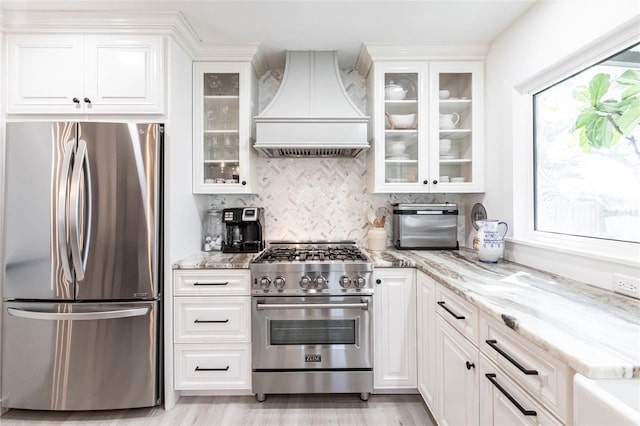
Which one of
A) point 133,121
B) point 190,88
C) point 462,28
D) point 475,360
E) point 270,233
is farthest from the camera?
point 270,233

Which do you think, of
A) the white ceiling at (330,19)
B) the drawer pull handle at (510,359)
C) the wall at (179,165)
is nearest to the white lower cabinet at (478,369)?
the drawer pull handle at (510,359)

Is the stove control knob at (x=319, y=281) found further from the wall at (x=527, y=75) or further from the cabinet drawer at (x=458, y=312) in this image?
the wall at (x=527, y=75)

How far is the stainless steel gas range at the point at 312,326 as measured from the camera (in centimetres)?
197

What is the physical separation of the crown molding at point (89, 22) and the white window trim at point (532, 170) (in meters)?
2.31

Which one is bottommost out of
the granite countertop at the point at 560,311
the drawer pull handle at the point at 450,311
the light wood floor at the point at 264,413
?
the light wood floor at the point at 264,413

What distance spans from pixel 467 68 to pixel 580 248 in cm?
155

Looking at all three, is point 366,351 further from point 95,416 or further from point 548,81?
point 548,81

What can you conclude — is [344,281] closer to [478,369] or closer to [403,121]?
[478,369]

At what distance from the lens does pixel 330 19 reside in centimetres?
201

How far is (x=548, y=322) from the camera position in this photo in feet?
3.22

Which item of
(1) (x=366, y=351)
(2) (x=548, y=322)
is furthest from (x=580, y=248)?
(1) (x=366, y=351)

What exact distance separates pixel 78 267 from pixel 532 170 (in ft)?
9.59

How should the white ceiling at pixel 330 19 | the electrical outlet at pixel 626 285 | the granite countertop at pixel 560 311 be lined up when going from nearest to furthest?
the granite countertop at pixel 560 311 < the electrical outlet at pixel 626 285 < the white ceiling at pixel 330 19

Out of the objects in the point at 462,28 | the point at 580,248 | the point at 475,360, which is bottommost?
the point at 475,360
